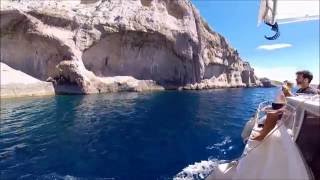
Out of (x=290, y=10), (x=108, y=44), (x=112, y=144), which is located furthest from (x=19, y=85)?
(x=290, y=10)

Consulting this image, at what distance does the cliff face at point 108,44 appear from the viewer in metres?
53.3

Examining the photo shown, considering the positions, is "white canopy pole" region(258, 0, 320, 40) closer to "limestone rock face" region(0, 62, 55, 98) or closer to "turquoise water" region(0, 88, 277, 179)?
"turquoise water" region(0, 88, 277, 179)

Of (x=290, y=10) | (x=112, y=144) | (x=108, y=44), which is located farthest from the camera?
(x=108, y=44)

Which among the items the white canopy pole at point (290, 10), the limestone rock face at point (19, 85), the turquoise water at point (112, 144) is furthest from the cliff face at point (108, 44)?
the white canopy pole at point (290, 10)

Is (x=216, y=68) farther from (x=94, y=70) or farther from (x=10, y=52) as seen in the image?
(x=10, y=52)

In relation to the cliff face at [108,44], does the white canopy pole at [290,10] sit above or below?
below

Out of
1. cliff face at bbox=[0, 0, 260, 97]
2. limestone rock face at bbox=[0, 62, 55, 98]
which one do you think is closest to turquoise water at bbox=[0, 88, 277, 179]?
limestone rock face at bbox=[0, 62, 55, 98]

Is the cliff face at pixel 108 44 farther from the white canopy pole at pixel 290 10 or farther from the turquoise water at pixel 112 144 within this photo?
the white canopy pole at pixel 290 10

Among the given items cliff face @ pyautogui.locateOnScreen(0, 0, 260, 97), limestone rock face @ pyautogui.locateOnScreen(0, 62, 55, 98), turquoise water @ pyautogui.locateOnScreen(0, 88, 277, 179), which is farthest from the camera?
cliff face @ pyautogui.locateOnScreen(0, 0, 260, 97)

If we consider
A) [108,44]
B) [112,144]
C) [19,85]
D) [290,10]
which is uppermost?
[108,44]

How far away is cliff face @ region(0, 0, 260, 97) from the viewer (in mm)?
53312

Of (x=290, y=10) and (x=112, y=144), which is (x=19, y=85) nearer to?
(x=112, y=144)

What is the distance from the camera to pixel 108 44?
63.0 m

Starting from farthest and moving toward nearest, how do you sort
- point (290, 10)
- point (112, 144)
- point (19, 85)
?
point (19, 85), point (112, 144), point (290, 10)
